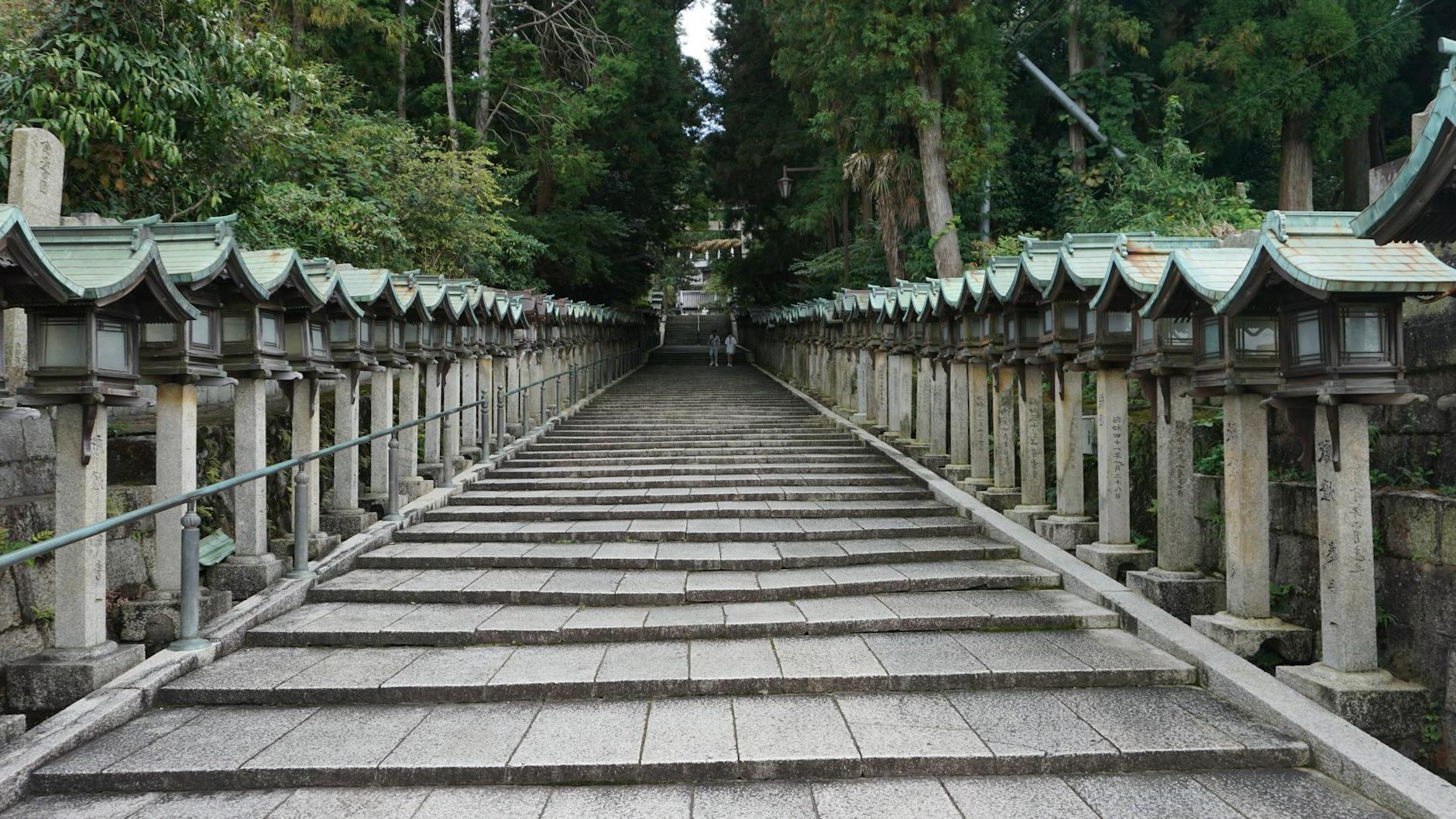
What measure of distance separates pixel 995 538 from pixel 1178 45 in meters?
13.3

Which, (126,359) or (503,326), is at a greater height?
(503,326)

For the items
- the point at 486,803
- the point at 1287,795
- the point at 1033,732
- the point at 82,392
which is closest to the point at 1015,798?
the point at 1033,732

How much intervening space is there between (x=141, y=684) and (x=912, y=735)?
418 cm

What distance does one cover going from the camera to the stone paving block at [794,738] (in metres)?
4.19

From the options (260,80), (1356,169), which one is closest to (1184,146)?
(1356,169)

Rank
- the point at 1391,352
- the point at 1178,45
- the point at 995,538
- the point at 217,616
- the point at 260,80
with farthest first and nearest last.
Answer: the point at 1178,45, the point at 260,80, the point at 995,538, the point at 217,616, the point at 1391,352

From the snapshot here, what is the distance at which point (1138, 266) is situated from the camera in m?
6.16

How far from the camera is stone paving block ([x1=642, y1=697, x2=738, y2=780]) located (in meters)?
4.19

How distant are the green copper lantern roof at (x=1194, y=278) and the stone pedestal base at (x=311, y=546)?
255 inches

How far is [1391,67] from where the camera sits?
15.8m

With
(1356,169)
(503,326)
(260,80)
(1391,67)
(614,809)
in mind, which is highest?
(1391,67)

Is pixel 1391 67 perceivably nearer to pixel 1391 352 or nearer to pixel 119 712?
pixel 1391 352

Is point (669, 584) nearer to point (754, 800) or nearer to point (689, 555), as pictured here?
point (689, 555)

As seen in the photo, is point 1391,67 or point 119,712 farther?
point 1391,67
